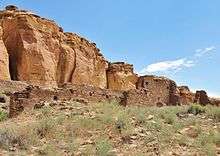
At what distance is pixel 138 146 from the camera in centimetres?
1199

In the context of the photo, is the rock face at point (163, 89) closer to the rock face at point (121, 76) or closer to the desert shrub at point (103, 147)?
the rock face at point (121, 76)

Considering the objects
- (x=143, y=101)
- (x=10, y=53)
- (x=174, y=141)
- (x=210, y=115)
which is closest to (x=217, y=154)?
(x=174, y=141)

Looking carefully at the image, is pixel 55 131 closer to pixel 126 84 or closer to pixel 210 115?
pixel 210 115

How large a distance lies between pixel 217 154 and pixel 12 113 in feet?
28.1

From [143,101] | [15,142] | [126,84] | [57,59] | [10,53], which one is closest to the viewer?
[15,142]

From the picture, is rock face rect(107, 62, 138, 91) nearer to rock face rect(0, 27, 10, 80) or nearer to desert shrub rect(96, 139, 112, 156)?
rock face rect(0, 27, 10, 80)

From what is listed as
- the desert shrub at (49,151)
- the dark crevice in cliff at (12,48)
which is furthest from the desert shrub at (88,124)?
the dark crevice in cliff at (12,48)

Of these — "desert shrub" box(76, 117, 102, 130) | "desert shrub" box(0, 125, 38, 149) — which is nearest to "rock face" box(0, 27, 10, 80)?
"desert shrub" box(76, 117, 102, 130)

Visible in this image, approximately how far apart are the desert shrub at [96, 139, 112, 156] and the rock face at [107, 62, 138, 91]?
29.1 meters

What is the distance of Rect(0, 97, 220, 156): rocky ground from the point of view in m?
11.8

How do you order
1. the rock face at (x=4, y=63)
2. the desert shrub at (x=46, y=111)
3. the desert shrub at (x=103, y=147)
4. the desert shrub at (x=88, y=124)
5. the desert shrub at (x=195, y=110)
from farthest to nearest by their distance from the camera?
1. the rock face at (x=4, y=63)
2. the desert shrub at (x=46, y=111)
3. the desert shrub at (x=195, y=110)
4. the desert shrub at (x=88, y=124)
5. the desert shrub at (x=103, y=147)

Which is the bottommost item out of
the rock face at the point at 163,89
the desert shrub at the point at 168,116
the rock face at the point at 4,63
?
the desert shrub at the point at 168,116

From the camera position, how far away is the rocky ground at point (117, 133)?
1175 centimetres

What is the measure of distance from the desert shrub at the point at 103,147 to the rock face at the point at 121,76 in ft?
95.4
